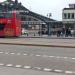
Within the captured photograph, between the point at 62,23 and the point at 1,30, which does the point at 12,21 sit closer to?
the point at 1,30

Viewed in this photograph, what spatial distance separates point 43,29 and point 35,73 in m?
58.4

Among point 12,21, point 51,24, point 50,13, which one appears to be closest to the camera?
point 12,21

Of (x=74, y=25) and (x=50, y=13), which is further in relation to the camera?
(x=50, y=13)

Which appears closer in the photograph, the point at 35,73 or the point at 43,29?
the point at 35,73

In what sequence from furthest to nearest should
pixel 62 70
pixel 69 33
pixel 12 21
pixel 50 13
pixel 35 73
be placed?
pixel 50 13
pixel 69 33
pixel 12 21
pixel 62 70
pixel 35 73

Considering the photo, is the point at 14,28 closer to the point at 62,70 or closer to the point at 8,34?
the point at 8,34

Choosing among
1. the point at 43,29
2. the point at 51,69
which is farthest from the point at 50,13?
the point at 51,69

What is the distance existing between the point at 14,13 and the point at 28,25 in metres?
22.6

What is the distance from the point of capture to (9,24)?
53.9 meters

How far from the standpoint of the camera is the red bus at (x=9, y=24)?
53219 mm

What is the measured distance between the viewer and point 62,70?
1367 cm

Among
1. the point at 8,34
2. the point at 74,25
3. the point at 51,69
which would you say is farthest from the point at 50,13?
the point at 51,69

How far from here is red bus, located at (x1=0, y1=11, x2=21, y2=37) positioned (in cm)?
5322

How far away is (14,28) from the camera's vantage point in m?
53.7
